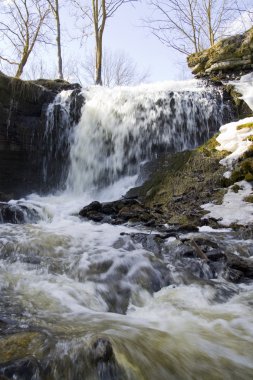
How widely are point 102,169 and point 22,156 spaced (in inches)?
90.8

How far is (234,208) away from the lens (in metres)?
6.14

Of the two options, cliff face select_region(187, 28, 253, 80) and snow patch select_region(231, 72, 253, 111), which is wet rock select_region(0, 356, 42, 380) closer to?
snow patch select_region(231, 72, 253, 111)

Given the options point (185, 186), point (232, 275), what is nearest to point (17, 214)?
point (185, 186)

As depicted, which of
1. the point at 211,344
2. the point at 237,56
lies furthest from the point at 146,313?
the point at 237,56

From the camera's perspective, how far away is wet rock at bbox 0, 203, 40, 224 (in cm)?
637

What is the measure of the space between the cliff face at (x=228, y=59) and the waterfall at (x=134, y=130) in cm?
228

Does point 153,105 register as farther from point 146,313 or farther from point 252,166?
point 146,313

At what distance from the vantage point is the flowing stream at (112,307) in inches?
75.4

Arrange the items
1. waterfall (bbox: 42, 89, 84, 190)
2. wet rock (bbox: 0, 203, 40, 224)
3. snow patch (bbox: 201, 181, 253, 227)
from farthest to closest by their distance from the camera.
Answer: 1. waterfall (bbox: 42, 89, 84, 190)
2. wet rock (bbox: 0, 203, 40, 224)
3. snow patch (bbox: 201, 181, 253, 227)

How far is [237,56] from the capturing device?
41.4 feet

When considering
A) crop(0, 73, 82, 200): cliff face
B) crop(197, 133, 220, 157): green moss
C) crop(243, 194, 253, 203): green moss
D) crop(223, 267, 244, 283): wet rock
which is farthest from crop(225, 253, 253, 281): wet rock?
crop(0, 73, 82, 200): cliff face

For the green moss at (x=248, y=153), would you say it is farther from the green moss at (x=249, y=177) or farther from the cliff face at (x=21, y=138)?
the cliff face at (x=21, y=138)

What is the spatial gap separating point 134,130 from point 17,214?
15.3 ft

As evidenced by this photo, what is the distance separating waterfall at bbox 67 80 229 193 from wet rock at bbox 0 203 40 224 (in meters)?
3.02
